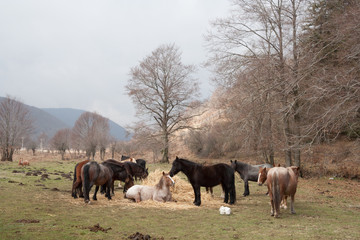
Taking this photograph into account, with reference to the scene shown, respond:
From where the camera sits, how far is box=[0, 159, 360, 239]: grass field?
243 inches

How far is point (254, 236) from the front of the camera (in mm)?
6188

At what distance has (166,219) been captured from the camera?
25.8 feet

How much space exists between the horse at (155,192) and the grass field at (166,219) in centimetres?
39

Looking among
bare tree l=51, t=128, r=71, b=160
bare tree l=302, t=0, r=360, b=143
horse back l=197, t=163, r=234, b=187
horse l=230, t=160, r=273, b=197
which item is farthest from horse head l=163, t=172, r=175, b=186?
bare tree l=51, t=128, r=71, b=160

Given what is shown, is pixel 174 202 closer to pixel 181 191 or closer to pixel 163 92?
pixel 181 191

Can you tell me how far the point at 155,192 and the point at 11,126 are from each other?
113 feet

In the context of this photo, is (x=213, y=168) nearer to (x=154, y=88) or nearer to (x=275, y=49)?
(x=275, y=49)

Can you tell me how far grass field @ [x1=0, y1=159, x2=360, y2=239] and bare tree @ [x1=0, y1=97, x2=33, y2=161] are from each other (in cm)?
2789

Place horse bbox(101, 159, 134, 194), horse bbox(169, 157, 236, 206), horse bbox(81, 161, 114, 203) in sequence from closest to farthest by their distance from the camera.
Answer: horse bbox(81, 161, 114, 203) < horse bbox(169, 157, 236, 206) < horse bbox(101, 159, 134, 194)

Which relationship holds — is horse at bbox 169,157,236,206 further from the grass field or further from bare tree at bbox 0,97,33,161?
bare tree at bbox 0,97,33,161

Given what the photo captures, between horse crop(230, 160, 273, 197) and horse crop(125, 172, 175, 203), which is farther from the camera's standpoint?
horse crop(230, 160, 273, 197)

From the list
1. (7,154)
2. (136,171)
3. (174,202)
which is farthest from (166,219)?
(7,154)

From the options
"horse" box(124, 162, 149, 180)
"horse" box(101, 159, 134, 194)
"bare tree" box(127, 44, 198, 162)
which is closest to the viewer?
"horse" box(101, 159, 134, 194)

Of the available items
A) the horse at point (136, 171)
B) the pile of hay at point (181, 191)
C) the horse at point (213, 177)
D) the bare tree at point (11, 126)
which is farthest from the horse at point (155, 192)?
the bare tree at point (11, 126)
